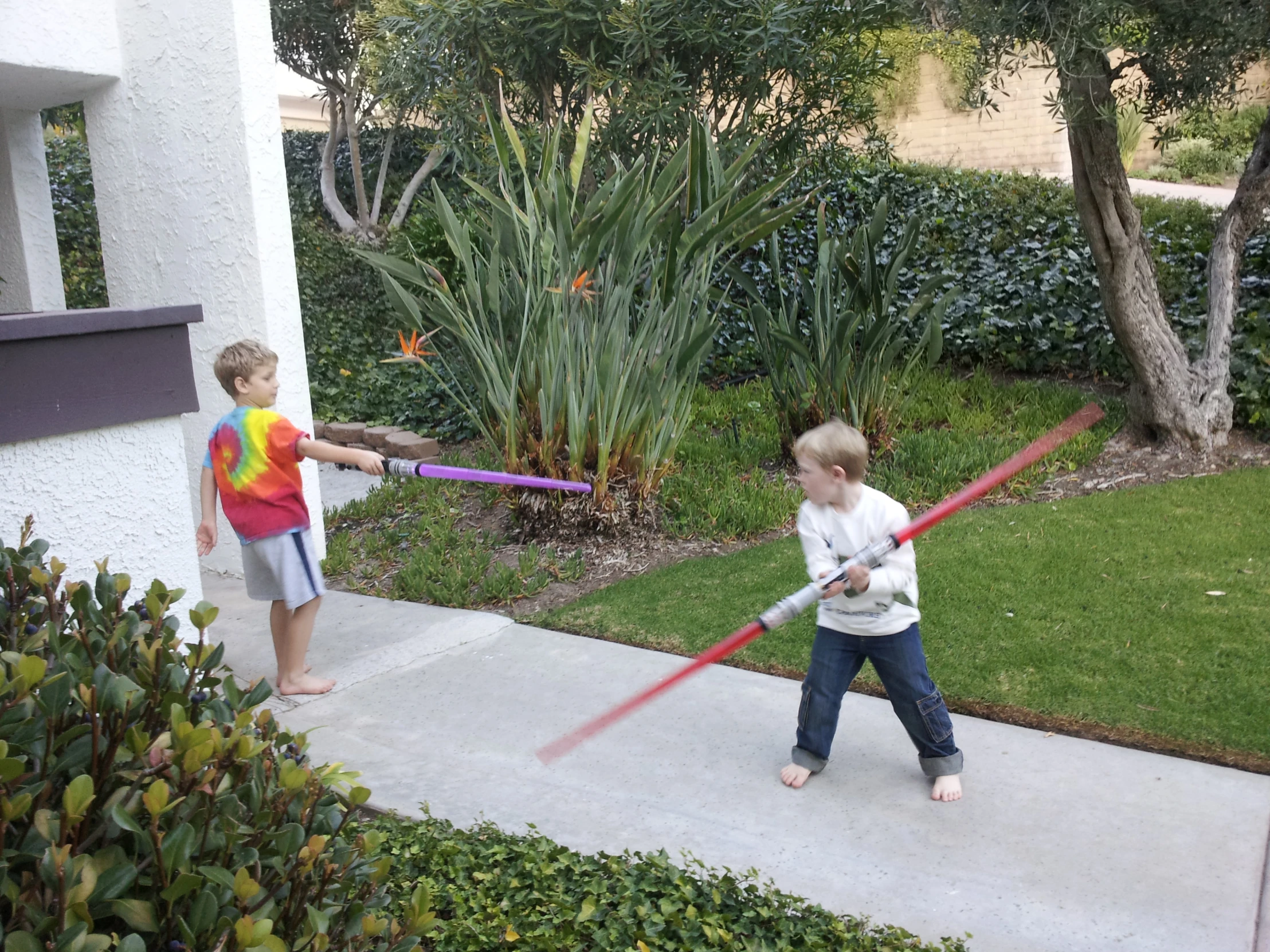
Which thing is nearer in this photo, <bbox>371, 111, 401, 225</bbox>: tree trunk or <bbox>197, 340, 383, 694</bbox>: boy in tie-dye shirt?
<bbox>197, 340, 383, 694</bbox>: boy in tie-dye shirt

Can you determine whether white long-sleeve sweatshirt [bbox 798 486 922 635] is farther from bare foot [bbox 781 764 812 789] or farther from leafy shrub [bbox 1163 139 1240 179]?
leafy shrub [bbox 1163 139 1240 179]

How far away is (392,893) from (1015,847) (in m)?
1.66

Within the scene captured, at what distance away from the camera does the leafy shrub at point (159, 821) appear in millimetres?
1268

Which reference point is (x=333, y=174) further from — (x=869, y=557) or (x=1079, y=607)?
(x=869, y=557)

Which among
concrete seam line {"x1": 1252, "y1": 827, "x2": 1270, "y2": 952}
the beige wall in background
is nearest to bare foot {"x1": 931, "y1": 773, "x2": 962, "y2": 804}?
concrete seam line {"x1": 1252, "y1": 827, "x2": 1270, "y2": 952}

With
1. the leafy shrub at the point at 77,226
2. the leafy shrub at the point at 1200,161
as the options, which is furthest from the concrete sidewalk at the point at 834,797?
the leafy shrub at the point at 1200,161

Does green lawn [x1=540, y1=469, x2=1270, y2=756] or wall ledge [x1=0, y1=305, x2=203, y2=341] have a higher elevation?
wall ledge [x1=0, y1=305, x2=203, y2=341]

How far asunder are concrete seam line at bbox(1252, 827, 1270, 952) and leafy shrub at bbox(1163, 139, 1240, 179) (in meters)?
14.7

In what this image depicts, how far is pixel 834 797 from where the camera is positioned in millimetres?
3271

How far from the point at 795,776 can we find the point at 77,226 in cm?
1002

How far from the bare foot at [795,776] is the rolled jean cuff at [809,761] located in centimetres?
1

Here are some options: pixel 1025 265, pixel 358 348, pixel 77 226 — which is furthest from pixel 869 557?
pixel 77 226

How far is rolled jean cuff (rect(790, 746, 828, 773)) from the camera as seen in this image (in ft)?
11.0

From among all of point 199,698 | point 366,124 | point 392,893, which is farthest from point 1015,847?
point 366,124
